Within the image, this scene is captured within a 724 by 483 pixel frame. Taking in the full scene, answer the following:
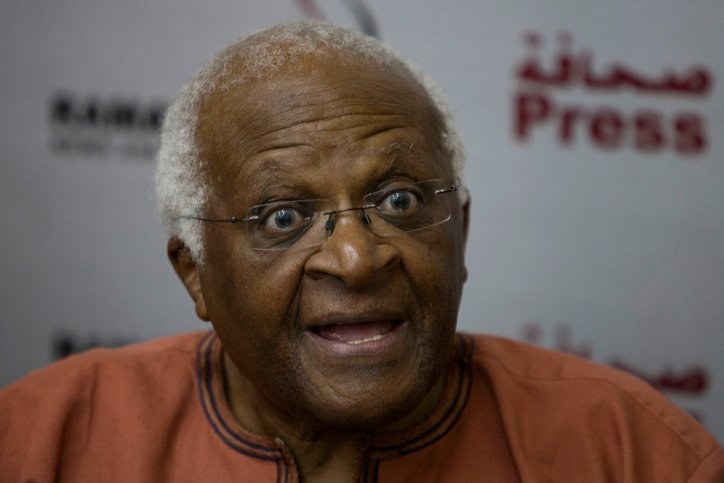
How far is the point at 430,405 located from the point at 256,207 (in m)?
0.68

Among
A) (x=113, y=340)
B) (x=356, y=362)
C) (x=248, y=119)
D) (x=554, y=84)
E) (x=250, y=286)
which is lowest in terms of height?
(x=113, y=340)

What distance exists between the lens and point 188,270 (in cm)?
217

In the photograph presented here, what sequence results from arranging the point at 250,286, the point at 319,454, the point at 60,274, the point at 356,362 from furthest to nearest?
the point at 60,274 < the point at 319,454 < the point at 250,286 < the point at 356,362

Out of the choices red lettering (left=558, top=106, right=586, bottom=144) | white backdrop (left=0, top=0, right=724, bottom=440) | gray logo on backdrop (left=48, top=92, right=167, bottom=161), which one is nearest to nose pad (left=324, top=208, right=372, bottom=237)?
white backdrop (left=0, top=0, right=724, bottom=440)

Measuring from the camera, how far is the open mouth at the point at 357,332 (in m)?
1.75

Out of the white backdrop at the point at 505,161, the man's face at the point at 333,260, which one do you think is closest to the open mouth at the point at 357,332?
the man's face at the point at 333,260

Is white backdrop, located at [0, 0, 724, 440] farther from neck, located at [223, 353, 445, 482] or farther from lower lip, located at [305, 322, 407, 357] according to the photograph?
lower lip, located at [305, 322, 407, 357]

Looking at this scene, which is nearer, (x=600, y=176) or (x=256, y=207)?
(x=256, y=207)

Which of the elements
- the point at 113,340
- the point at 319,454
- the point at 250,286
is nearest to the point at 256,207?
the point at 250,286

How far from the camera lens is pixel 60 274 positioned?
11.3 ft

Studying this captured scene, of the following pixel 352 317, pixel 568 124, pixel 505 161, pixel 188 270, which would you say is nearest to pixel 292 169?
pixel 352 317

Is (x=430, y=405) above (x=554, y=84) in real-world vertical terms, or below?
below

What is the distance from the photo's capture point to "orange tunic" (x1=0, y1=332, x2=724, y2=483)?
200 centimetres

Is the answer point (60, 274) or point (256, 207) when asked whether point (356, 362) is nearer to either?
point (256, 207)
